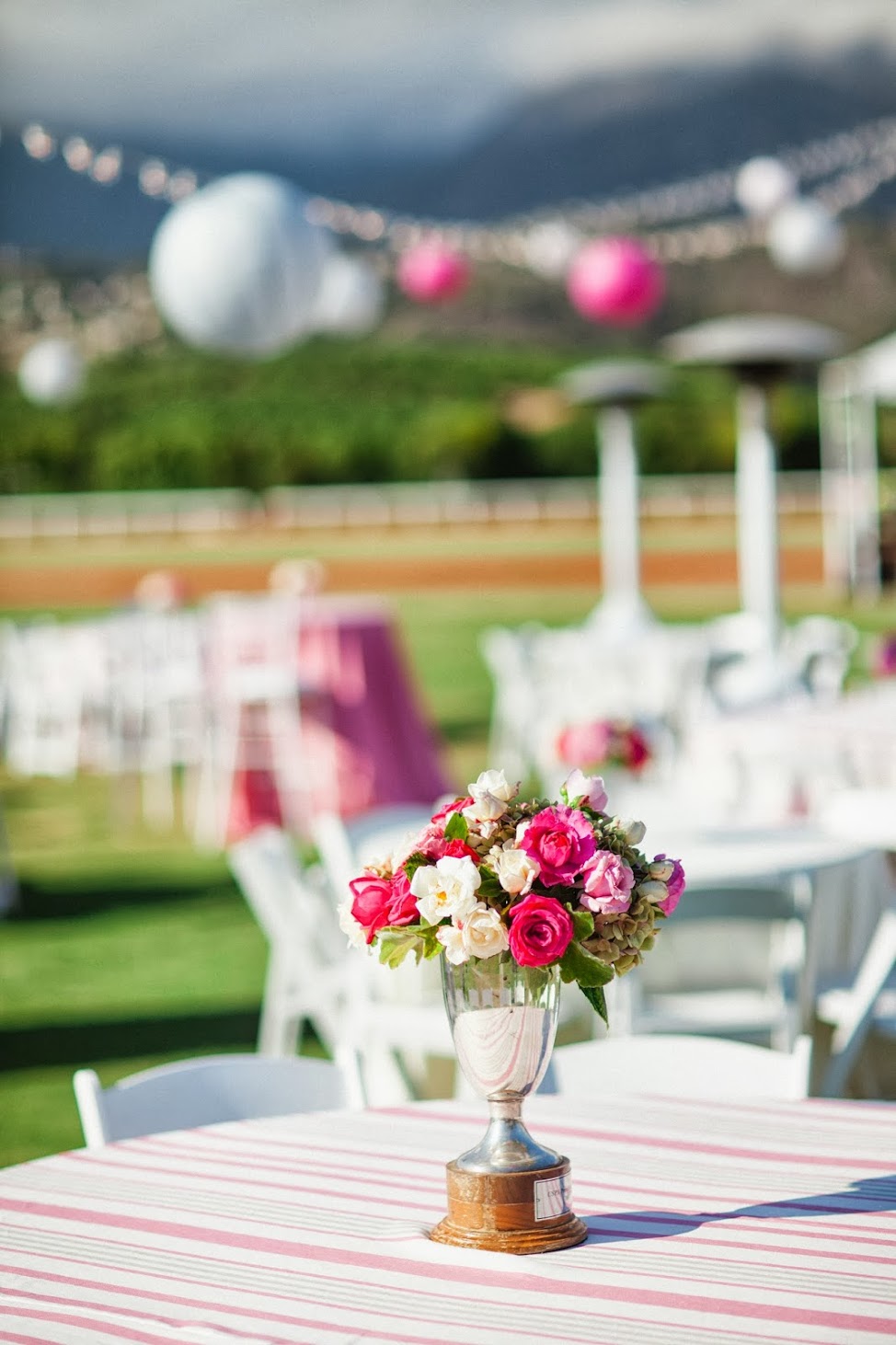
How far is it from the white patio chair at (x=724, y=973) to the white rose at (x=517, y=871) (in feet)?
4.85

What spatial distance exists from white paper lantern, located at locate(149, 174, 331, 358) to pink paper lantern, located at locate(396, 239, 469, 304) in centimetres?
413

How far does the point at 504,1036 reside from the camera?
5.10 ft

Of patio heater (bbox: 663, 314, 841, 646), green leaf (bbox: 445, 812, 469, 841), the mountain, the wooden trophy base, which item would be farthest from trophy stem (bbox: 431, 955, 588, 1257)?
the mountain

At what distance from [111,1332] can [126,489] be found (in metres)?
42.0

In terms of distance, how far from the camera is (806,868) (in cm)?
323

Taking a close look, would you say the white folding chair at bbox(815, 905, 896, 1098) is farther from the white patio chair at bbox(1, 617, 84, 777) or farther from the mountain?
the mountain

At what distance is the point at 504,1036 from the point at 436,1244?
200 millimetres

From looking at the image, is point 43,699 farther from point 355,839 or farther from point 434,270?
point 355,839

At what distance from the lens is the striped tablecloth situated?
1.42 meters

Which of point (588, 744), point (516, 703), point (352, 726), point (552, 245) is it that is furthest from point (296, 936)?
point (552, 245)

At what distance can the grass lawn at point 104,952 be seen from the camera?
4.51m

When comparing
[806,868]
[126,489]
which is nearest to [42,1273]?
[806,868]

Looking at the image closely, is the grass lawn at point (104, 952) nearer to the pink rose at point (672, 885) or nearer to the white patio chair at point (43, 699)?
the white patio chair at point (43, 699)

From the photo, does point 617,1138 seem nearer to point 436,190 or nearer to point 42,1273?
point 42,1273
